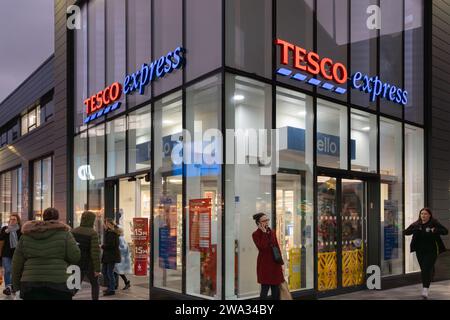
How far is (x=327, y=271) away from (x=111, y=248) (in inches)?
174

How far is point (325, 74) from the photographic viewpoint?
35.7 feet

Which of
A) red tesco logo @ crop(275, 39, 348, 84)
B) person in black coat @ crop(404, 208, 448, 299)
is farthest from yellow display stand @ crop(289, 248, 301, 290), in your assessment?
red tesco logo @ crop(275, 39, 348, 84)

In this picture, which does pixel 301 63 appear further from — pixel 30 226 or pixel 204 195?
pixel 30 226

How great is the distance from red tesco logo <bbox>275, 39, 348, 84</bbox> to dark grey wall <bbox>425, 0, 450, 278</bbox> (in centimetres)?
411

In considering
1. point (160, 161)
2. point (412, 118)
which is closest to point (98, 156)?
point (160, 161)

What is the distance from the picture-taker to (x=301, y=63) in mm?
10289

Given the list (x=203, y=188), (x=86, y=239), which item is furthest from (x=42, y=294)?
(x=203, y=188)

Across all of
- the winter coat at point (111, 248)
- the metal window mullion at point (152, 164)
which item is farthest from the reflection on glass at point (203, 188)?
the winter coat at point (111, 248)

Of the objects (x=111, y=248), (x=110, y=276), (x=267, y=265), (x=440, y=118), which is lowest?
(x=110, y=276)

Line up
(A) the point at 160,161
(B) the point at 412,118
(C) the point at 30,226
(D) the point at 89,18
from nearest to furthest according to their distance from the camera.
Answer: (C) the point at 30,226 < (A) the point at 160,161 < (B) the point at 412,118 < (D) the point at 89,18

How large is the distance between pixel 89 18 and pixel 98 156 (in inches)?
164

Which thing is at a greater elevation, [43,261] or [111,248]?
[43,261]

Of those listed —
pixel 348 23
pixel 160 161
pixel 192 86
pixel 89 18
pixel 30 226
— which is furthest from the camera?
pixel 89 18

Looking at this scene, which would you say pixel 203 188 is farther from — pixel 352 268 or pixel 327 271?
pixel 352 268
